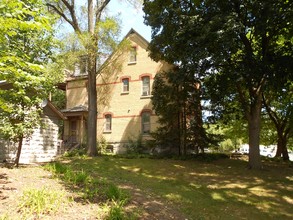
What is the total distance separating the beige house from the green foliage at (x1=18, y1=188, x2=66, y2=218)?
64.0 feet

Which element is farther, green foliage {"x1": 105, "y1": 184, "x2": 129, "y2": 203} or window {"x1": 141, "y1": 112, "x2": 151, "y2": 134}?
window {"x1": 141, "y1": 112, "x2": 151, "y2": 134}

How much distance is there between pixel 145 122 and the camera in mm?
28016

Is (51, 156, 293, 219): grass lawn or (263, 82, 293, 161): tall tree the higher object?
(263, 82, 293, 161): tall tree

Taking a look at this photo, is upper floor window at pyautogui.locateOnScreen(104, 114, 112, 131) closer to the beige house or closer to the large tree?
the beige house

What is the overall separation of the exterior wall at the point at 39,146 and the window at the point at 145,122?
30.4ft

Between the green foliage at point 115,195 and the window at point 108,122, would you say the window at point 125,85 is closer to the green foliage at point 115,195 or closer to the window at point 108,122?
the window at point 108,122

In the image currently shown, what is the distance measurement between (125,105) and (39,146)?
1122 cm

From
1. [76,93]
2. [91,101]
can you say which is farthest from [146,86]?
[76,93]

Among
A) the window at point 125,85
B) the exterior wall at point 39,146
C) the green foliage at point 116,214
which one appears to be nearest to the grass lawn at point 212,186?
the green foliage at point 116,214

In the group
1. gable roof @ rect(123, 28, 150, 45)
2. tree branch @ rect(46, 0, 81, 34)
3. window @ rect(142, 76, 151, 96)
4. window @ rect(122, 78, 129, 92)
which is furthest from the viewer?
window @ rect(122, 78, 129, 92)

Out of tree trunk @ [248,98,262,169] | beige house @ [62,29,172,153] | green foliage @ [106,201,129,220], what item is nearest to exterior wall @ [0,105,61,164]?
beige house @ [62,29,172,153]

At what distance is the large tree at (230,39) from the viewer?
14.8 metres

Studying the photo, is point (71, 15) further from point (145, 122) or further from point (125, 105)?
point (145, 122)

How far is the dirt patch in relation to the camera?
7.36 m
